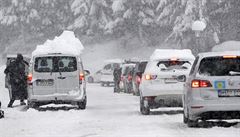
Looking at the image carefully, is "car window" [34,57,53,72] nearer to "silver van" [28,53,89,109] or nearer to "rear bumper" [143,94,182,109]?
"silver van" [28,53,89,109]

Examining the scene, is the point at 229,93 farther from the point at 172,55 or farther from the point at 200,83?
the point at 172,55

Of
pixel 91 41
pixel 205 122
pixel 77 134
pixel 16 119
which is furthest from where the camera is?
pixel 91 41

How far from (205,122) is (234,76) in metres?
2.17

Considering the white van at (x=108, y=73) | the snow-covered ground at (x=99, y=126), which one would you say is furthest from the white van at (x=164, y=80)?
the white van at (x=108, y=73)

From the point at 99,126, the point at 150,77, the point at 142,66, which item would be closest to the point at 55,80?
the point at 150,77

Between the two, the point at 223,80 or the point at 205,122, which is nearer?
the point at 223,80

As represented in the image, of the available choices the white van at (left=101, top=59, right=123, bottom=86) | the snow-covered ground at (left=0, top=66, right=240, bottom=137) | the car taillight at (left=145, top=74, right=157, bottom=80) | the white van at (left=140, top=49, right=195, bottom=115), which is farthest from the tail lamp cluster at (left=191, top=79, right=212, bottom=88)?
the white van at (left=101, top=59, right=123, bottom=86)

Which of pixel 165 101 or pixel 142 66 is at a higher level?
pixel 142 66

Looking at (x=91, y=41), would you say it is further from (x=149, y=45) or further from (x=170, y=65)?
(x=170, y=65)

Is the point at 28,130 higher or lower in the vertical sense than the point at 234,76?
lower

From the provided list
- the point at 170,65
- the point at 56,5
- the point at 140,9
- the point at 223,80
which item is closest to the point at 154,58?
the point at 170,65

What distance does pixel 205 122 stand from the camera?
56.7ft

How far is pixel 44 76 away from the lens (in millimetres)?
23562

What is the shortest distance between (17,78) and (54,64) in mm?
2918
